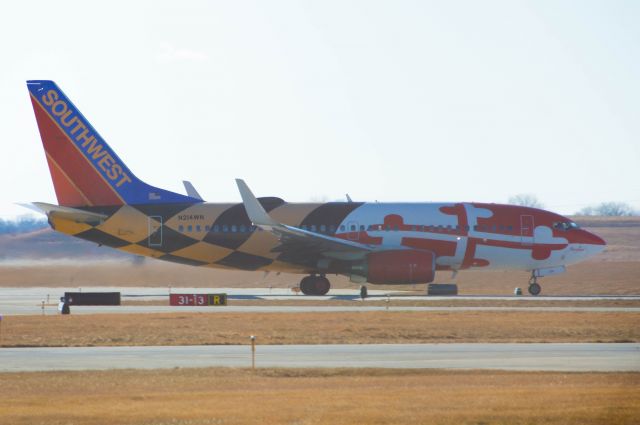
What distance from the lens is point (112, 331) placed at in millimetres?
39969

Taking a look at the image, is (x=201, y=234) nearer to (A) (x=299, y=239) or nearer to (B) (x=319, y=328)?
(A) (x=299, y=239)

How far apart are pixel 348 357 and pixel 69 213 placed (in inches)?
1245

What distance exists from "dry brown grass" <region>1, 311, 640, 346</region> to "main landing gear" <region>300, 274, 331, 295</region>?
50.8 feet

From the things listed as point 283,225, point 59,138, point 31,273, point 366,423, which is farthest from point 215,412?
point 31,273

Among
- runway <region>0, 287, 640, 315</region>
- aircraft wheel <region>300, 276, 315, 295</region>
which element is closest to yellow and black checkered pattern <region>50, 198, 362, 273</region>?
aircraft wheel <region>300, 276, 315, 295</region>

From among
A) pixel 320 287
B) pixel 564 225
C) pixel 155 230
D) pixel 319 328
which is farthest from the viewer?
pixel 564 225

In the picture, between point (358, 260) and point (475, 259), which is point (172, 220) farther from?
point (475, 259)

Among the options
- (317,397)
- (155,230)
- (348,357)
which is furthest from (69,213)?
(317,397)

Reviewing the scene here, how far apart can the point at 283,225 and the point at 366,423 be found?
39110mm

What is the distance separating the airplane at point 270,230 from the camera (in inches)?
2394

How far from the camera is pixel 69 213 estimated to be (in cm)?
5994

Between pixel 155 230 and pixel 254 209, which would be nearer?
pixel 254 209

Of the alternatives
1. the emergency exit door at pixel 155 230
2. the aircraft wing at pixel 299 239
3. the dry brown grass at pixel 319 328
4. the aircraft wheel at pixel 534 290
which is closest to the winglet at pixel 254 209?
the aircraft wing at pixel 299 239

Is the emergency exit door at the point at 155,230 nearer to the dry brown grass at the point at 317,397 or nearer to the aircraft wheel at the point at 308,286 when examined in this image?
the aircraft wheel at the point at 308,286
